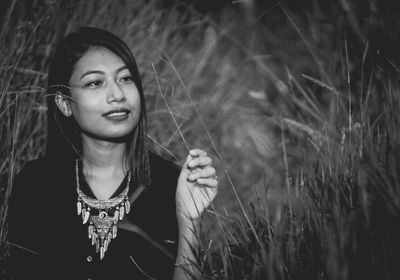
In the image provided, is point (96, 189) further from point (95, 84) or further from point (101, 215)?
point (95, 84)

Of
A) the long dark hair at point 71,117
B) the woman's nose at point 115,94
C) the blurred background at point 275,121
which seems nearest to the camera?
the blurred background at point 275,121

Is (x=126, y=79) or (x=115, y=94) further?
(x=126, y=79)

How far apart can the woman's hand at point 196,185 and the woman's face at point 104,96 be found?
0.34m

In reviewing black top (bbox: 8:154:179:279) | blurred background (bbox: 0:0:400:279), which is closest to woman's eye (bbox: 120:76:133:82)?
blurred background (bbox: 0:0:400:279)

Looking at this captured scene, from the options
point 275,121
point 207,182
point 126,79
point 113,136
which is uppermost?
point 126,79

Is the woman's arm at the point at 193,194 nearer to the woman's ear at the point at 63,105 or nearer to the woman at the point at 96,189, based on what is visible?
the woman at the point at 96,189

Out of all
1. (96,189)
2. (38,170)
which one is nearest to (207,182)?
(96,189)

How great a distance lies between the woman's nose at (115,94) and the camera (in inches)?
63.1

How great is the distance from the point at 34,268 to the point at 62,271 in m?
0.10

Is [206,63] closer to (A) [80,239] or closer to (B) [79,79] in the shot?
(B) [79,79]

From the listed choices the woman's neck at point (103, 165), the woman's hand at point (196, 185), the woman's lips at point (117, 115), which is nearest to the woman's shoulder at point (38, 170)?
the woman's neck at point (103, 165)

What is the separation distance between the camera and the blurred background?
3.31ft

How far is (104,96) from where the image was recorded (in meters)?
1.62

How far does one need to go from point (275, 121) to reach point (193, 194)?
1.60 feet
